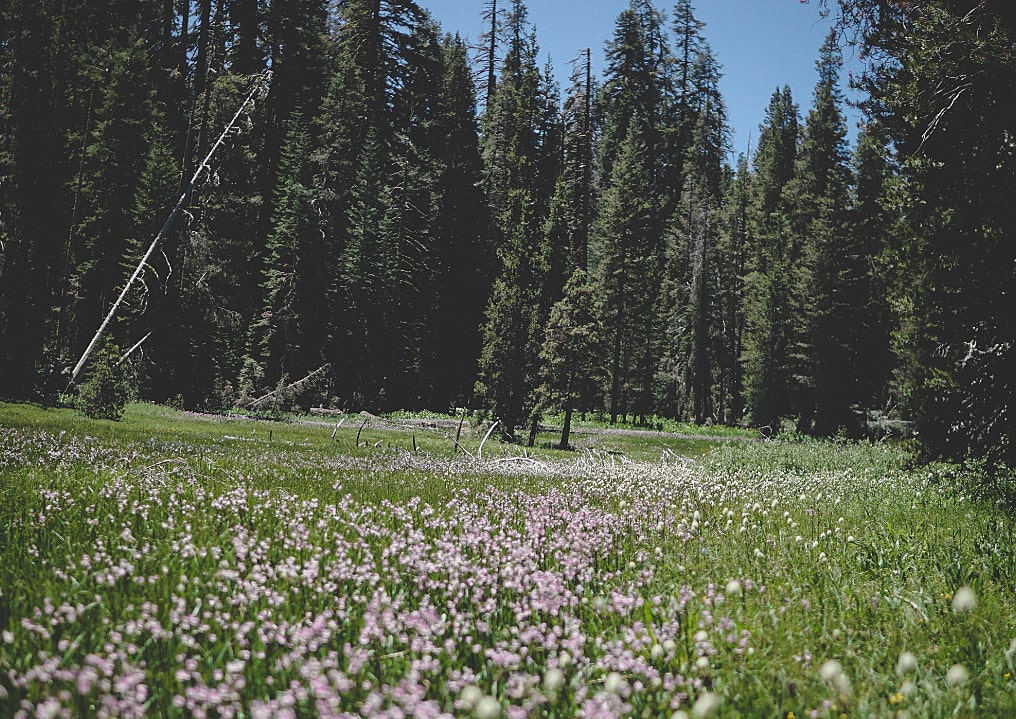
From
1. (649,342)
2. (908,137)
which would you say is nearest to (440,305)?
(649,342)

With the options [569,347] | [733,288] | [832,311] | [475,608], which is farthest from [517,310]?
[733,288]

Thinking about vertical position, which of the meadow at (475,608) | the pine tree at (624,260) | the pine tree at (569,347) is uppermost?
the pine tree at (624,260)

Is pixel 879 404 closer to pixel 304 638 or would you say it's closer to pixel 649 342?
pixel 649 342

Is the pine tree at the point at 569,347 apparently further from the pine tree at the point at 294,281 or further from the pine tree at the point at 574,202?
the pine tree at the point at 294,281

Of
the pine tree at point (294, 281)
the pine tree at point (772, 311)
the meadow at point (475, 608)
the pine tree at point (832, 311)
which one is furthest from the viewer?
the pine tree at point (772, 311)

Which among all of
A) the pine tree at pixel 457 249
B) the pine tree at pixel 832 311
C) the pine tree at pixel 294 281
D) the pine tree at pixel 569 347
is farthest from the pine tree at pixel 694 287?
the pine tree at pixel 294 281

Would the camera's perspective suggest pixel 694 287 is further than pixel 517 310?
Yes

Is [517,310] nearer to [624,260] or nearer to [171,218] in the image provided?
[171,218]

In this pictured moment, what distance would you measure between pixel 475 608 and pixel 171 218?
25.7m

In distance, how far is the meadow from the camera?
2.42 metres

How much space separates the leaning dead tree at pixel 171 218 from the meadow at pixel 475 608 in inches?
727

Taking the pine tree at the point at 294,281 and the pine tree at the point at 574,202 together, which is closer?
the pine tree at the point at 574,202

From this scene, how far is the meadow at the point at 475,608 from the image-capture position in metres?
2.42

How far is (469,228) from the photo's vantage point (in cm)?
4378
